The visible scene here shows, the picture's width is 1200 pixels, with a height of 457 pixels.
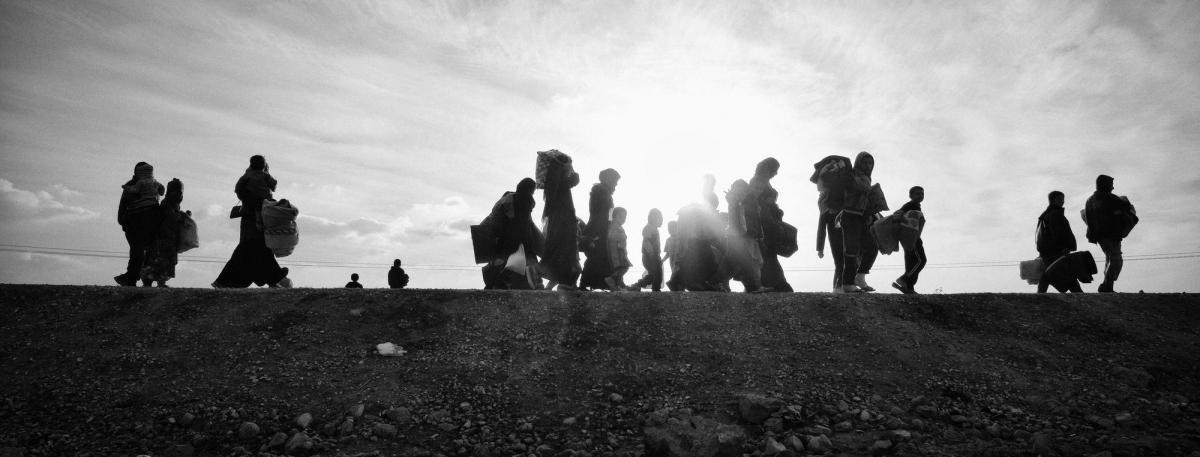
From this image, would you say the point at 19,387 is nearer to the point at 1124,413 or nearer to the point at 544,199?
the point at 544,199

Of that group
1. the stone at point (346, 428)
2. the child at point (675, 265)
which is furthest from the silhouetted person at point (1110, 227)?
the stone at point (346, 428)

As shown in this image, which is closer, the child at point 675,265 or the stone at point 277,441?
the stone at point 277,441

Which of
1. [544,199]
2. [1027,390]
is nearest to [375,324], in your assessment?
[544,199]

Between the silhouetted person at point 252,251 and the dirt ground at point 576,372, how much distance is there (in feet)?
3.87

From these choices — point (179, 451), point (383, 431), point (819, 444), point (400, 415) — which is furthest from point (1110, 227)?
point (179, 451)

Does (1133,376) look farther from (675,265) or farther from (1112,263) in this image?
(675,265)

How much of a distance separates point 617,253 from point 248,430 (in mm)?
6186

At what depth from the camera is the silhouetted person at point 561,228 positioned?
8727 millimetres

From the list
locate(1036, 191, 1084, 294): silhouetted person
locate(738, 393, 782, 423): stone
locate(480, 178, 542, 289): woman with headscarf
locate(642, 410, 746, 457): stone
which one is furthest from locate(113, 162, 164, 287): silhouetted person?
locate(1036, 191, 1084, 294): silhouetted person

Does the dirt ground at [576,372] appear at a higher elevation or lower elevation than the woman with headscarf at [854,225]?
lower

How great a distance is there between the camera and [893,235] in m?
8.64

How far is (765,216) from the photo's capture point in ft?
30.3

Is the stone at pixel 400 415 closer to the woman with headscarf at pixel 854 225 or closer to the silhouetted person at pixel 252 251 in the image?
the silhouetted person at pixel 252 251

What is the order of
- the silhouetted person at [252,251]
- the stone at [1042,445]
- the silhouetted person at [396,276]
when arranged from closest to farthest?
the stone at [1042,445], the silhouetted person at [252,251], the silhouetted person at [396,276]
